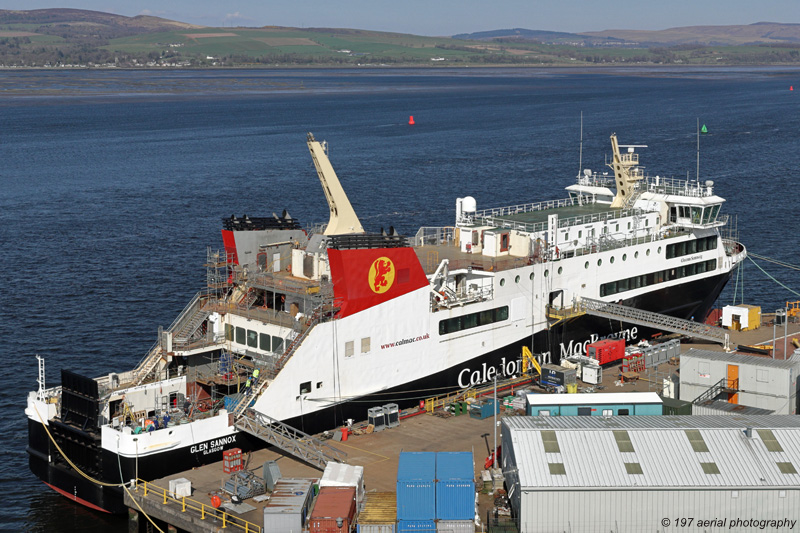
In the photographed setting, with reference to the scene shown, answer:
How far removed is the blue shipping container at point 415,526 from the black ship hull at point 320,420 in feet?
31.6

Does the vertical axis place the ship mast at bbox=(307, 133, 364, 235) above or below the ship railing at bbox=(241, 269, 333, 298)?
above

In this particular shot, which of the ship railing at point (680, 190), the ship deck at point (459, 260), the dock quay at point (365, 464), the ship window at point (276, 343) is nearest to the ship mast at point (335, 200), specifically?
the ship deck at point (459, 260)

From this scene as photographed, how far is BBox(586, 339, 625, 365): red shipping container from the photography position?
50.4m

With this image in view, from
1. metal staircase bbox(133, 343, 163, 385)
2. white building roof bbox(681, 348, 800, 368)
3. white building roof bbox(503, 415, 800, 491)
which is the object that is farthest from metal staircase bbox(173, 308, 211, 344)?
white building roof bbox(681, 348, 800, 368)

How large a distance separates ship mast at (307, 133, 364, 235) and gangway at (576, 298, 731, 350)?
514 inches

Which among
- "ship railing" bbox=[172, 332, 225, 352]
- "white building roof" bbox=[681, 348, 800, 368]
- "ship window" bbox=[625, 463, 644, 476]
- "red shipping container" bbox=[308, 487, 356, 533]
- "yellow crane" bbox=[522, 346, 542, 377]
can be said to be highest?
"ship railing" bbox=[172, 332, 225, 352]

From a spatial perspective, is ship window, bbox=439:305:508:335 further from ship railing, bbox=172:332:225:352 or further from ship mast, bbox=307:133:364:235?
ship railing, bbox=172:332:225:352

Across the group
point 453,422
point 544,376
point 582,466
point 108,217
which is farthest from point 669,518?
point 108,217

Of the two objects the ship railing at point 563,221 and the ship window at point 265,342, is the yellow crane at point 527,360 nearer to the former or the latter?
the ship railing at point 563,221

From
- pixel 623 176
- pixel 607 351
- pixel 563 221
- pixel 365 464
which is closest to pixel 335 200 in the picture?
pixel 563 221

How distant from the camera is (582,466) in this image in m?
31.5

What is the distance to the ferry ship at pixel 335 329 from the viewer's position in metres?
37.8

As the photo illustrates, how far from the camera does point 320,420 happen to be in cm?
4128

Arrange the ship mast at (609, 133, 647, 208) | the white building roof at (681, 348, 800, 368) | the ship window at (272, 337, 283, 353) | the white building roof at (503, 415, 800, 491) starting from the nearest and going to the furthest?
1. the white building roof at (503, 415, 800, 491)
2. the white building roof at (681, 348, 800, 368)
3. the ship window at (272, 337, 283, 353)
4. the ship mast at (609, 133, 647, 208)
